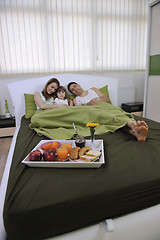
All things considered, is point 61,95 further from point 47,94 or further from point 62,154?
point 62,154

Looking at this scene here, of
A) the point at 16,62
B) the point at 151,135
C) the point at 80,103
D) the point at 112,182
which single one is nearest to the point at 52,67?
the point at 16,62

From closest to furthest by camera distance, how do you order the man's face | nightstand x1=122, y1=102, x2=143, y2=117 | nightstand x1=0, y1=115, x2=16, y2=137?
the man's face, nightstand x1=0, y1=115, x2=16, y2=137, nightstand x1=122, y1=102, x2=143, y2=117

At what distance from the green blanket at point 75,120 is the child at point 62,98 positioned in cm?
42

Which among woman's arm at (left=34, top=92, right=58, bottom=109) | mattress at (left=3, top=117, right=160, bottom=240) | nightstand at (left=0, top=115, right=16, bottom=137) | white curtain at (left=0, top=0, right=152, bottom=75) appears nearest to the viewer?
mattress at (left=3, top=117, right=160, bottom=240)

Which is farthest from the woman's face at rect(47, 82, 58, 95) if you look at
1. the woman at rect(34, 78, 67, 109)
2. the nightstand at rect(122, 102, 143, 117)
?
the nightstand at rect(122, 102, 143, 117)

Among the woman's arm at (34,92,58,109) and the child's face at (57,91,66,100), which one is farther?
the child's face at (57,91,66,100)

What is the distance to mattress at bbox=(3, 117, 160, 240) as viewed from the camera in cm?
67

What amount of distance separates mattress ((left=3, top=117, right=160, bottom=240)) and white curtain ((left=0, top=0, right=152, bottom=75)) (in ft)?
7.88

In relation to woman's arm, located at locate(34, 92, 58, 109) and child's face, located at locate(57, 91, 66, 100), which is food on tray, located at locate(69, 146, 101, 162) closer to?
woman's arm, located at locate(34, 92, 58, 109)

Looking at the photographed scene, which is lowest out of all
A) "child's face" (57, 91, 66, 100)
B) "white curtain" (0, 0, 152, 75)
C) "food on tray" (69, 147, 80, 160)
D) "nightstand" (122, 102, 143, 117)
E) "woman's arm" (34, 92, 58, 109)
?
"nightstand" (122, 102, 143, 117)

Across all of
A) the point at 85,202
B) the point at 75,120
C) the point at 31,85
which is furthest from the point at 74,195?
the point at 31,85

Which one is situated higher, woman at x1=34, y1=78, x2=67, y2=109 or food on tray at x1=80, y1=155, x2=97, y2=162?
woman at x1=34, y1=78, x2=67, y2=109

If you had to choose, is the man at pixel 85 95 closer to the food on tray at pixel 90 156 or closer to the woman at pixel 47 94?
the woman at pixel 47 94

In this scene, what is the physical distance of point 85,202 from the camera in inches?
28.1
